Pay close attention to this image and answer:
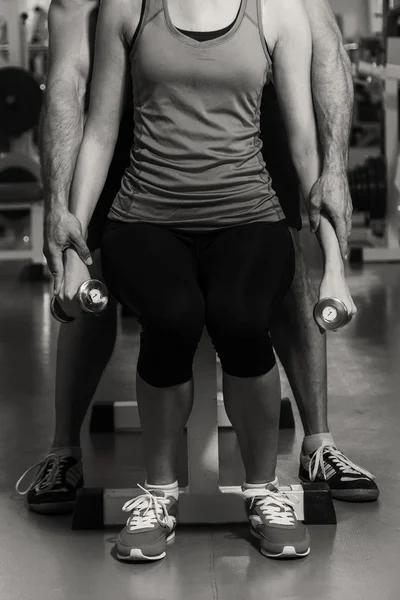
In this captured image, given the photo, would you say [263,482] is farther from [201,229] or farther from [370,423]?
[370,423]

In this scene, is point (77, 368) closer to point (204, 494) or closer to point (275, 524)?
point (204, 494)

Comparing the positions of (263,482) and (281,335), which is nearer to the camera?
(263,482)

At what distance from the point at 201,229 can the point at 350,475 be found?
2.16ft

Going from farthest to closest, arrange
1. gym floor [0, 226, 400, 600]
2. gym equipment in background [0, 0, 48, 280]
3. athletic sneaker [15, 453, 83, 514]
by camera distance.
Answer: gym equipment in background [0, 0, 48, 280] → athletic sneaker [15, 453, 83, 514] → gym floor [0, 226, 400, 600]

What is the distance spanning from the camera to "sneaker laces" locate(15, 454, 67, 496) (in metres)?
2.24

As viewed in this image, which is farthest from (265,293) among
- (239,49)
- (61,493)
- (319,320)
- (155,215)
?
(61,493)

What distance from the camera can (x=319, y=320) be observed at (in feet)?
6.18

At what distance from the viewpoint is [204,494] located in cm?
209

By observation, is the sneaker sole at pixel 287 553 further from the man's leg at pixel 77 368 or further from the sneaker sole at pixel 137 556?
the man's leg at pixel 77 368

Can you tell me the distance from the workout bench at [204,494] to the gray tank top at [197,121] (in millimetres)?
281

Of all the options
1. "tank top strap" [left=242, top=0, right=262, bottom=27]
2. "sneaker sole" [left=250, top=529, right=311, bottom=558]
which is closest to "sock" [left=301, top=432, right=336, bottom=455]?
"sneaker sole" [left=250, top=529, right=311, bottom=558]

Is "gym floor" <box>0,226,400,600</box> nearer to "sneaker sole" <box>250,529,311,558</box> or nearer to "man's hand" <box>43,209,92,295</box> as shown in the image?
"sneaker sole" <box>250,529,311,558</box>

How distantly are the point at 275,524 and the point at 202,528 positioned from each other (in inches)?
7.9

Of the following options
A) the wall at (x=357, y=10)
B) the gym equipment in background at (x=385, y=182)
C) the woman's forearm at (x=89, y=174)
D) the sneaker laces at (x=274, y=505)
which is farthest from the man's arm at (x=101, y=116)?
the wall at (x=357, y=10)
